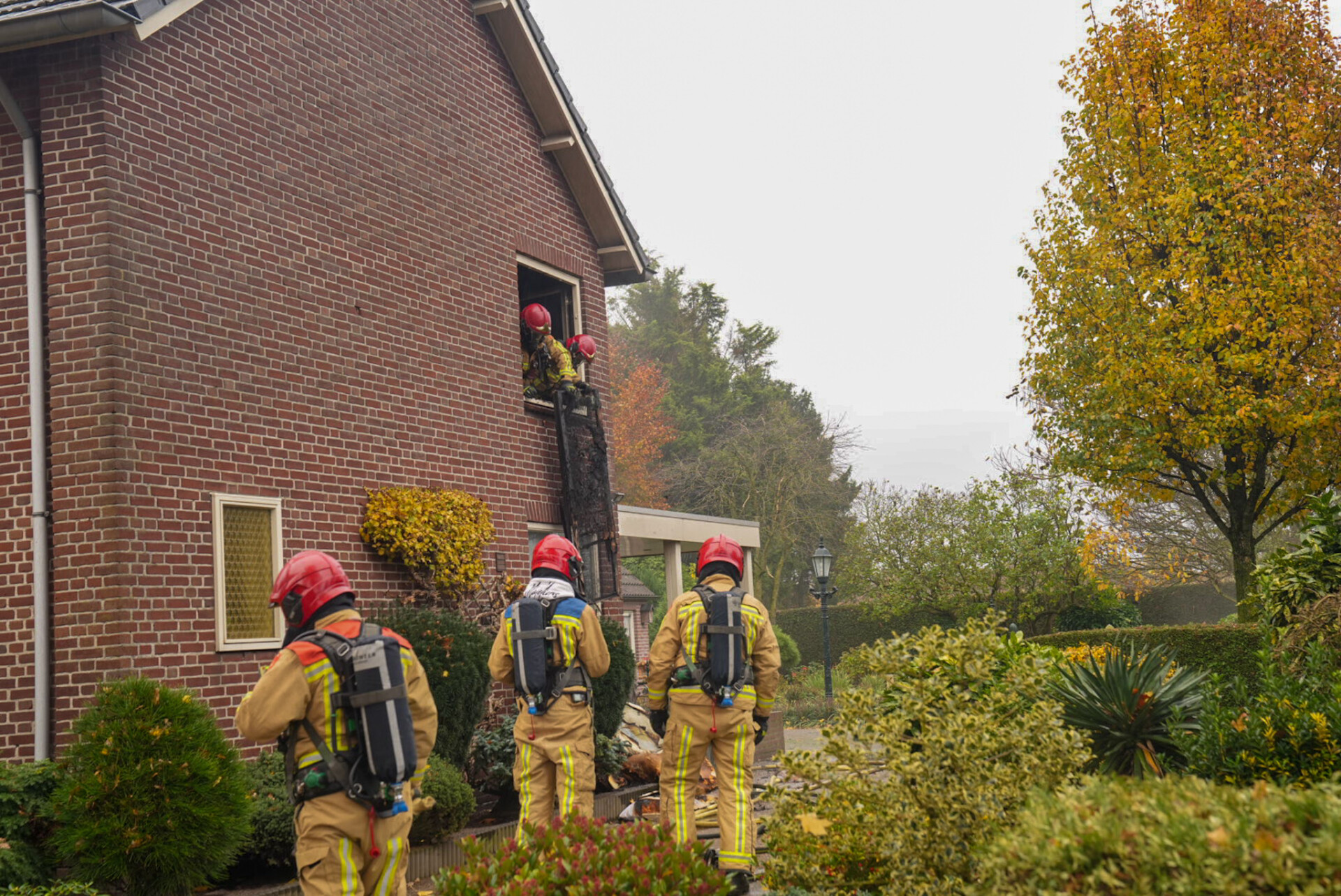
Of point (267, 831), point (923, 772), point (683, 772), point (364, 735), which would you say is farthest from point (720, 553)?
point (364, 735)

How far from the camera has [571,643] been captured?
814 centimetres

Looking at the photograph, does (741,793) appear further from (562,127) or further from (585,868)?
(562,127)

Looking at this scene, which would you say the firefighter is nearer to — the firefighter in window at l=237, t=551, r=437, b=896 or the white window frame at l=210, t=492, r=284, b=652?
the white window frame at l=210, t=492, r=284, b=652

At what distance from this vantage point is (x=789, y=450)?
127 ft

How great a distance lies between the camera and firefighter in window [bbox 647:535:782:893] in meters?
8.16

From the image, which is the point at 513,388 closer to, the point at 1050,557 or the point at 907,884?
the point at 907,884

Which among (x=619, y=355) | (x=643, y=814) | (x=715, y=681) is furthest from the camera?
(x=619, y=355)

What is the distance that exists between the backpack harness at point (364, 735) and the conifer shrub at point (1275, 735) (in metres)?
3.54

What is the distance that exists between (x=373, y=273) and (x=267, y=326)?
158cm

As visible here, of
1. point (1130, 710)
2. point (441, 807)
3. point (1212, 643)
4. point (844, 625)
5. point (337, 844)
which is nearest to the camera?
point (337, 844)

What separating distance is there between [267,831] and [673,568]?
32.6 ft

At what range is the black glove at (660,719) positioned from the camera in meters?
8.45

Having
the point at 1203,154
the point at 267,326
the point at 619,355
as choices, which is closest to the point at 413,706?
the point at 267,326

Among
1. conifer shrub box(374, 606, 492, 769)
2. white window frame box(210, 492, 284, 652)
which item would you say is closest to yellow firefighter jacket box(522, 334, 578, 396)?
conifer shrub box(374, 606, 492, 769)
